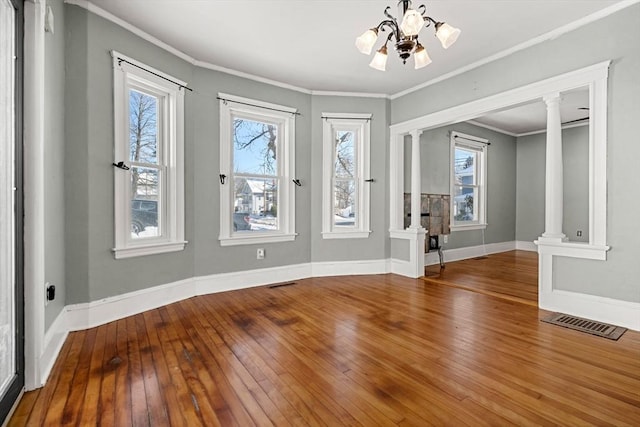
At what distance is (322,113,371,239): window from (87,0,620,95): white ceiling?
96 centimetres

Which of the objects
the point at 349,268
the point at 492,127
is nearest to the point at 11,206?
the point at 349,268

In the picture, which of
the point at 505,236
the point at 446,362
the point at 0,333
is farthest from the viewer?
the point at 505,236

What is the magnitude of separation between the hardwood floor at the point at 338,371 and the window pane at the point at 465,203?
3.53 meters

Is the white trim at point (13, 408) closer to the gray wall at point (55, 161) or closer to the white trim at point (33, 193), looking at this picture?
the white trim at point (33, 193)

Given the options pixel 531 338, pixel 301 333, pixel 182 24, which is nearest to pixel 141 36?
pixel 182 24

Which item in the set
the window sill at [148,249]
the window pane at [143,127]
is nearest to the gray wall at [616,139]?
the window sill at [148,249]

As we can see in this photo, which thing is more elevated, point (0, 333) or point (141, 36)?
point (141, 36)

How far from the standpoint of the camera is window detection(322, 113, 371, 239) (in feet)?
16.3

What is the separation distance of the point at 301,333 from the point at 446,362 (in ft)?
3.81

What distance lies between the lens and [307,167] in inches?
191

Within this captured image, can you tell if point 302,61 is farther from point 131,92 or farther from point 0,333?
point 0,333

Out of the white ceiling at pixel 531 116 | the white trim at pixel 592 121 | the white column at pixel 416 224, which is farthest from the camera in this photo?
the white ceiling at pixel 531 116

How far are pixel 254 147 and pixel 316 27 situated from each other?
6.00 ft

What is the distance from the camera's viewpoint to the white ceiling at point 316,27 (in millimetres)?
2842
